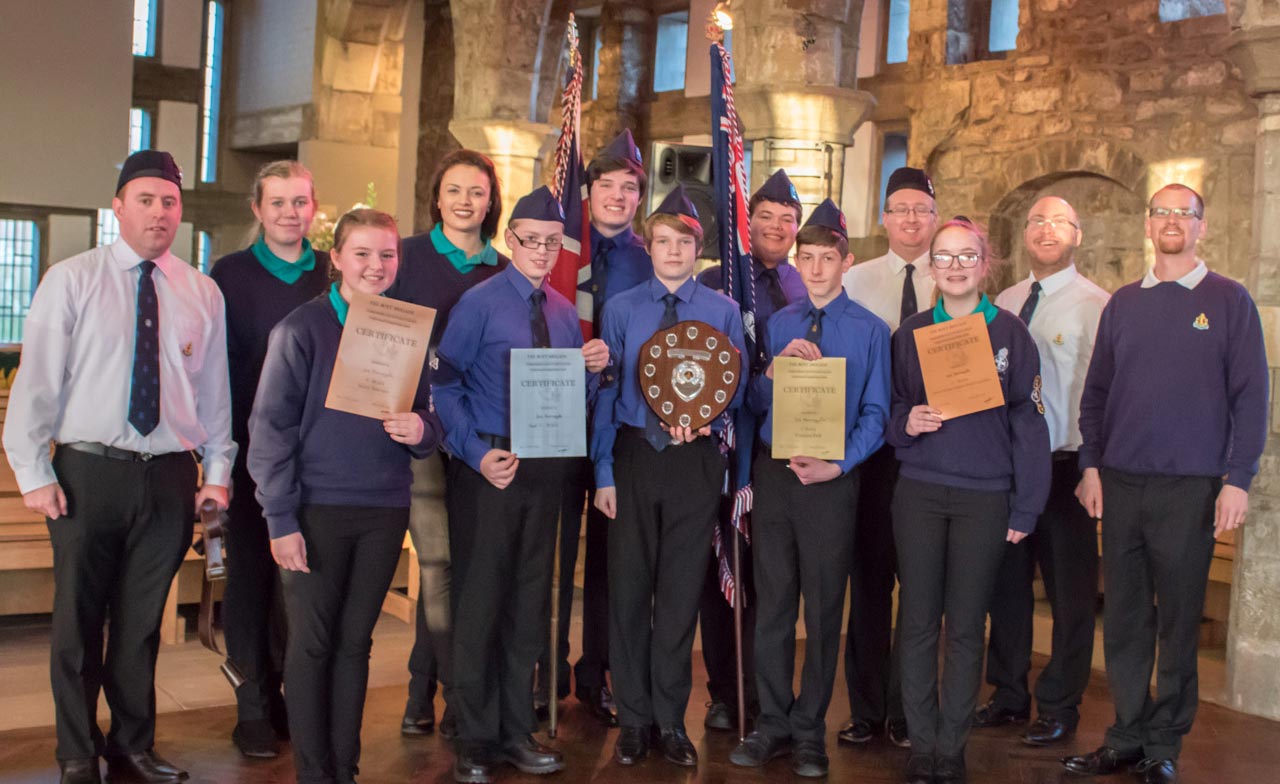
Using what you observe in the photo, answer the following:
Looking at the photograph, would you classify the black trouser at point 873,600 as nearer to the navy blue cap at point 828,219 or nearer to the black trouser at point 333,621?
the navy blue cap at point 828,219

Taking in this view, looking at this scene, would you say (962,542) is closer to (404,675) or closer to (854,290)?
(854,290)

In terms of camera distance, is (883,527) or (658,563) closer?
(658,563)

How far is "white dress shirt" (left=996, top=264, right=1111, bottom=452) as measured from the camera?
449 centimetres

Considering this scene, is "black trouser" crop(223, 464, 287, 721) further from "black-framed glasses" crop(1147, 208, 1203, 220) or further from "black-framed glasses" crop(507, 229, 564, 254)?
"black-framed glasses" crop(1147, 208, 1203, 220)

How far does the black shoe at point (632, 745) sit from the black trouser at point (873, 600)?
76 cm

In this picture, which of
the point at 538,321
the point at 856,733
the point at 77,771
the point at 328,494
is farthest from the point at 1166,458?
the point at 77,771

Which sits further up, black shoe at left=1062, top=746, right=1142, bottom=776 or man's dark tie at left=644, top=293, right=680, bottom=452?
man's dark tie at left=644, top=293, right=680, bottom=452

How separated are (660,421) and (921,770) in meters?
1.29

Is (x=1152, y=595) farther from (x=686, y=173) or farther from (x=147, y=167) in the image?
(x=147, y=167)

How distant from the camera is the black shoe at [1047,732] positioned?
14.7ft

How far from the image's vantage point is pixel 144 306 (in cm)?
355

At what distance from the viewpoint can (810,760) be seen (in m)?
3.99

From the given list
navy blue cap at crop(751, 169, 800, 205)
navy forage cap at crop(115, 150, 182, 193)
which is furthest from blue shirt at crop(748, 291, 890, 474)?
navy forage cap at crop(115, 150, 182, 193)

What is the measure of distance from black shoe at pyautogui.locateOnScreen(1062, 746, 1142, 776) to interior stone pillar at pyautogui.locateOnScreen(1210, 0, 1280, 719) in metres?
1.04
